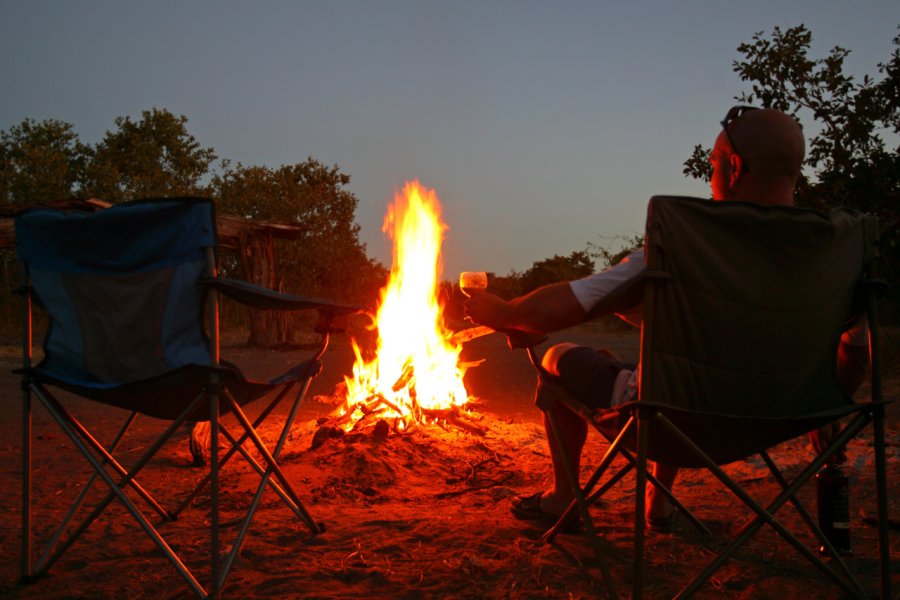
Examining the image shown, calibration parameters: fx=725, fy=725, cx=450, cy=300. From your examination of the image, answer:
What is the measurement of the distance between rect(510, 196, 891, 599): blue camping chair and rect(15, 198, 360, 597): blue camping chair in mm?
1209

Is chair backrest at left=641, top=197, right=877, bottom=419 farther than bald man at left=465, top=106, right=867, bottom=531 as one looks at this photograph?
No

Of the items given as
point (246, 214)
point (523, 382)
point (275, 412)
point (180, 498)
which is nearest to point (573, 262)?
point (246, 214)

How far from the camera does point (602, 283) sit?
2119mm

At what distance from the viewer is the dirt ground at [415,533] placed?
233cm

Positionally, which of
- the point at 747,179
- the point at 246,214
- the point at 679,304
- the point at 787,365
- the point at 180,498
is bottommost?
the point at 180,498

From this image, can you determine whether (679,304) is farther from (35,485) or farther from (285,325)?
(285,325)

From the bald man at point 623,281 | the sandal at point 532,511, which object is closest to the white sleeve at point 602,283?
the bald man at point 623,281

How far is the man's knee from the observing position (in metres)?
2.58

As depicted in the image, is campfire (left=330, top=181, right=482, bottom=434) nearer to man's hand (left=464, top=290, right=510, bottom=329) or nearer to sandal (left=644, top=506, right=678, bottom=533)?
sandal (left=644, top=506, right=678, bottom=533)

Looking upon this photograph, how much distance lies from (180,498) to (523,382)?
5.56m

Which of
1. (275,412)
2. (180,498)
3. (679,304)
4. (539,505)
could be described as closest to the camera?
(679,304)

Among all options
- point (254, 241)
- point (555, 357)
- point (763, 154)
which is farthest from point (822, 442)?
point (254, 241)

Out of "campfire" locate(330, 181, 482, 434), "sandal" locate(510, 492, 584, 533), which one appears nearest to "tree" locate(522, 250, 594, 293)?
"campfire" locate(330, 181, 482, 434)

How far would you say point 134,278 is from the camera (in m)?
2.41
